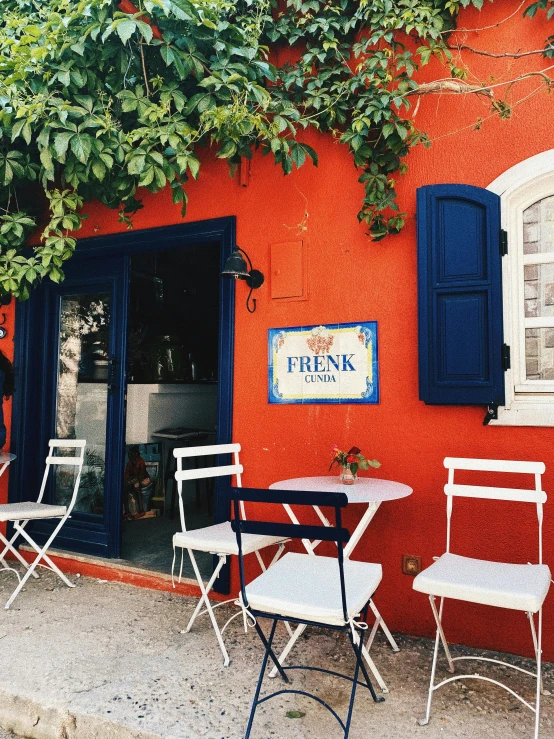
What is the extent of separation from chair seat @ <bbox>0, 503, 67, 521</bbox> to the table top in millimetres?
1846

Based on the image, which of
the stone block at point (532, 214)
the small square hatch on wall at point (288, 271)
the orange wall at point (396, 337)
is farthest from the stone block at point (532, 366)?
the small square hatch on wall at point (288, 271)

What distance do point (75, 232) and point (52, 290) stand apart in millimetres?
642

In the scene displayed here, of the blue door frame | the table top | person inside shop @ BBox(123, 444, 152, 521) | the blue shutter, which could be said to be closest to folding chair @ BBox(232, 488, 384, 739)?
the table top

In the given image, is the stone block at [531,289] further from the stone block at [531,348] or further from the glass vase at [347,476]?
the glass vase at [347,476]

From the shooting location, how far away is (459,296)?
3.23 metres

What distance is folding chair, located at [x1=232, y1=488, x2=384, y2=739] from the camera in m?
2.09

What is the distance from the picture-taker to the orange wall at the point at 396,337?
315 cm

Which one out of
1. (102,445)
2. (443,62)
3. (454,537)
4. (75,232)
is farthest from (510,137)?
(102,445)

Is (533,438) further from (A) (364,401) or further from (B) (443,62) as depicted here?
(B) (443,62)

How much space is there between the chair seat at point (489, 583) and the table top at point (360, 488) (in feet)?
1.31

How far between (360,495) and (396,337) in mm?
1130

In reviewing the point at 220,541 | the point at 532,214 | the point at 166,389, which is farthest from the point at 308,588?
the point at 166,389

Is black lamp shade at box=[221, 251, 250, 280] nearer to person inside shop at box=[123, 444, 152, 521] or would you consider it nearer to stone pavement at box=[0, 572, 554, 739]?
stone pavement at box=[0, 572, 554, 739]

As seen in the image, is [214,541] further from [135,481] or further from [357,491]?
[135,481]
